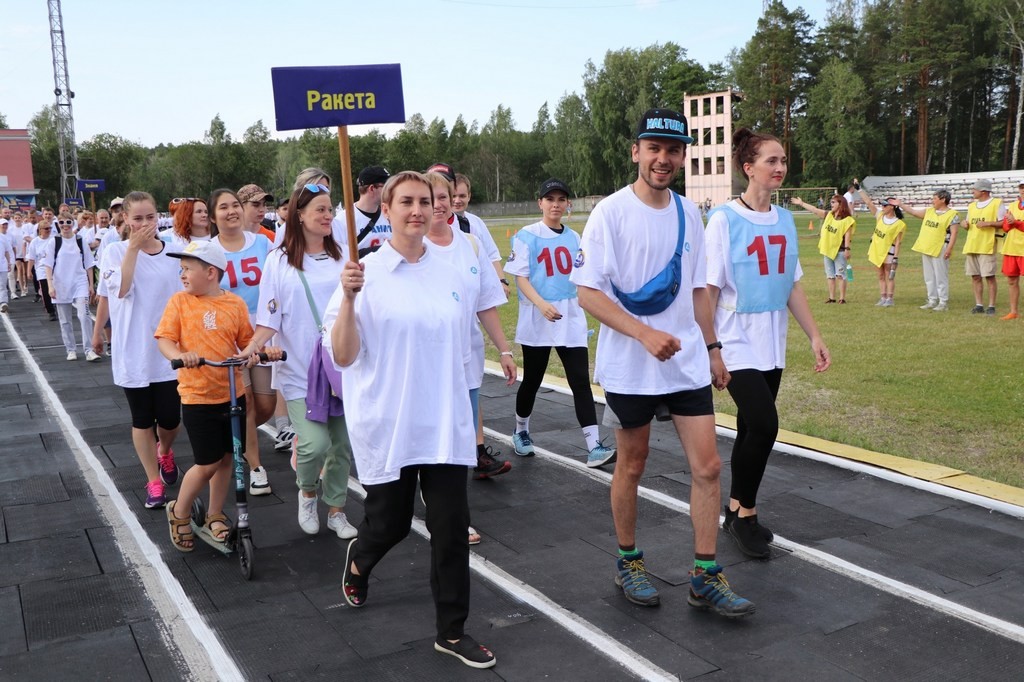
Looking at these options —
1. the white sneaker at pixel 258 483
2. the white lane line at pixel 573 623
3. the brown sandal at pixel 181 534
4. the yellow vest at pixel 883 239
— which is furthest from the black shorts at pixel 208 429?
the yellow vest at pixel 883 239

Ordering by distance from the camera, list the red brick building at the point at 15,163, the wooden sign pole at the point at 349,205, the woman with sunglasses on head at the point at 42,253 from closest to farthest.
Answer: the wooden sign pole at the point at 349,205 → the woman with sunglasses on head at the point at 42,253 → the red brick building at the point at 15,163

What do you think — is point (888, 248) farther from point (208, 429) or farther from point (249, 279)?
point (208, 429)

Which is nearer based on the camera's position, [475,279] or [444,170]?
[475,279]

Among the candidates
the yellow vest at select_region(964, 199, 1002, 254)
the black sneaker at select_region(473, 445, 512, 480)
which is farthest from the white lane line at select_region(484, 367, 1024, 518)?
the yellow vest at select_region(964, 199, 1002, 254)

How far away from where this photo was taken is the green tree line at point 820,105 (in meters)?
77.2

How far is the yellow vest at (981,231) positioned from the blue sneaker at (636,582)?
1270 cm

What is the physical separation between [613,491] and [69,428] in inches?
259

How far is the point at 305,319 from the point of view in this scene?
584cm

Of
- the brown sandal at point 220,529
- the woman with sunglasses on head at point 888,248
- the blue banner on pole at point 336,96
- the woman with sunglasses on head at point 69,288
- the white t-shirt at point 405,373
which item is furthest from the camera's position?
the woman with sunglasses on head at point 888,248

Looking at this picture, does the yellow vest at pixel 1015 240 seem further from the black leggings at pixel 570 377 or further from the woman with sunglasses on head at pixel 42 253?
the woman with sunglasses on head at pixel 42 253

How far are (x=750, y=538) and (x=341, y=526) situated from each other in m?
2.40

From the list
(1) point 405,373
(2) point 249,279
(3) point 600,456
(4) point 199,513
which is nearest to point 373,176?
(2) point 249,279

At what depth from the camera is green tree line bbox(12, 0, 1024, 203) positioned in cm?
7725

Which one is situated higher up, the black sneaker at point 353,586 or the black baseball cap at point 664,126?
the black baseball cap at point 664,126
